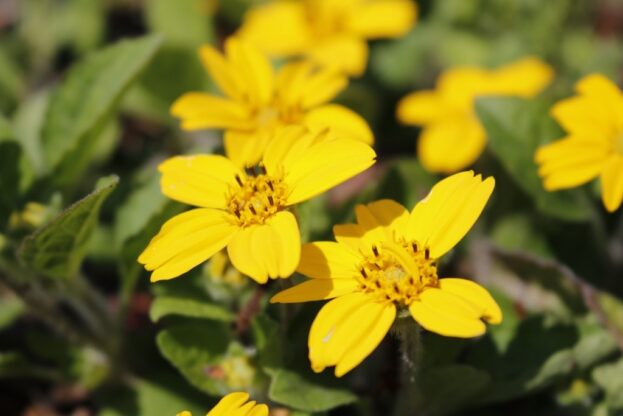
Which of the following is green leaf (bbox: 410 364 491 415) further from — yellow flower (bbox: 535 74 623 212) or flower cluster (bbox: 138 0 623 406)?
yellow flower (bbox: 535 74 623 212)

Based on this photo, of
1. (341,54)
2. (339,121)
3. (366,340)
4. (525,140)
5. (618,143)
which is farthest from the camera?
(341,54)

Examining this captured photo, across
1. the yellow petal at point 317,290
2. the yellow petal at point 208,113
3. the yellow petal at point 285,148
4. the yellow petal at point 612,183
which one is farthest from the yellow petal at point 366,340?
the yellow petal at point 208,113

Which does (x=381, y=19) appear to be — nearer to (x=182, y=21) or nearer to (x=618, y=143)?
(x=182, y=21)

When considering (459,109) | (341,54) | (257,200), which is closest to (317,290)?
(257,200)

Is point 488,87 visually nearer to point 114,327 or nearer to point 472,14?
point 472,14

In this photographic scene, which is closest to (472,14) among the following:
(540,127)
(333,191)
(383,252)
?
(333,191)

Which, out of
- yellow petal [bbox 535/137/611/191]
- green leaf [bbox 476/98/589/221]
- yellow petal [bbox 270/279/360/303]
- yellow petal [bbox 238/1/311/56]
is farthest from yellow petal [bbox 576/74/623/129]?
yellow petal [bbox 238/1/311/56]
